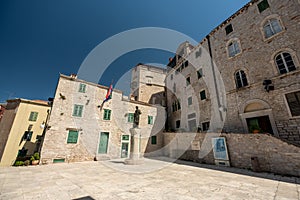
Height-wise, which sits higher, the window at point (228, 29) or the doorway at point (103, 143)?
the window at point (228, 29)

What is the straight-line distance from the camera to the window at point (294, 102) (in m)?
7.75

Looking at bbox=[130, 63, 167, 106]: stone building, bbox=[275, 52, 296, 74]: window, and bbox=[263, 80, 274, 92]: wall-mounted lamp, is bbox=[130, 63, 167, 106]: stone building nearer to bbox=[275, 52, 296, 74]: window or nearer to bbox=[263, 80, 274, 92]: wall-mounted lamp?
bbox=[263, 80, 274, 92]: wall-mounted lamp

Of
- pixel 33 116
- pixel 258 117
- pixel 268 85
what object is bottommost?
pixel 258 117

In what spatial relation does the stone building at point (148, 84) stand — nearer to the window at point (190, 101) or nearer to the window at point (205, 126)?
the window at point (190, 101)

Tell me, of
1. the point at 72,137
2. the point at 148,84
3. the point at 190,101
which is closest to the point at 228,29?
the point at 190,101

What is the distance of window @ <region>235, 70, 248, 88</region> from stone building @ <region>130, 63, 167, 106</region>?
42.6 ft

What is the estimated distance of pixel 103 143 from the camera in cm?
1353

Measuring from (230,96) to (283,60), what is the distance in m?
4.18

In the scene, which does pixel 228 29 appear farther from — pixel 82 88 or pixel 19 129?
pixel 19 129

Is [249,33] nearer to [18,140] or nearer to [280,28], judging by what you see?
[280,28]

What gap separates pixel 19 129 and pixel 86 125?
649 cm

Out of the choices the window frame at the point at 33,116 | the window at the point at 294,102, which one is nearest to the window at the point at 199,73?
the window at the point at 294,102

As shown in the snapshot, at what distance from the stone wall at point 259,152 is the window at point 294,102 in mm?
2738

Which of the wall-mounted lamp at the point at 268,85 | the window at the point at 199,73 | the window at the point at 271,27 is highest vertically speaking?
the window at the point at 271,27
